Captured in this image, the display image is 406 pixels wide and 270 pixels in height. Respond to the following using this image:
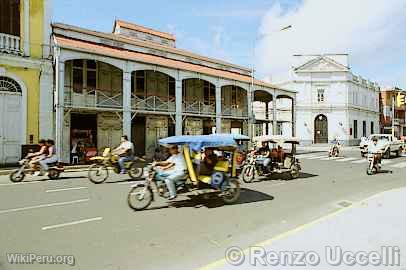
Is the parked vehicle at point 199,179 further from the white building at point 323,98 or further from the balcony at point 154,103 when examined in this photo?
the white building at point 323,98

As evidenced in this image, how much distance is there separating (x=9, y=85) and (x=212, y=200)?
1413 cm

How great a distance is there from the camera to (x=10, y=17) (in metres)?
18.3

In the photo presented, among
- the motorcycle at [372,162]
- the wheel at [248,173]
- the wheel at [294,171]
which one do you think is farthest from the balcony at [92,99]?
the motorcycle at [372,162]

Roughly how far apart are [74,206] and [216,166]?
13.1 feet

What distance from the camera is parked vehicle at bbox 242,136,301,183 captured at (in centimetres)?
1381

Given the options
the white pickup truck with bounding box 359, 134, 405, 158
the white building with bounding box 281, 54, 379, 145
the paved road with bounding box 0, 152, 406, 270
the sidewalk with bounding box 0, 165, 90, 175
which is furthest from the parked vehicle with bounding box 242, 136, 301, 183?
the white building with bounding box 281, 54, 379, 145

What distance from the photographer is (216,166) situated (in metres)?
9.98

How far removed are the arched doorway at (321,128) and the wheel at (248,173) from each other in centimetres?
3764

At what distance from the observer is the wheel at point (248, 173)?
13.6m

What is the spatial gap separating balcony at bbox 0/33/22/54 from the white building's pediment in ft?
127

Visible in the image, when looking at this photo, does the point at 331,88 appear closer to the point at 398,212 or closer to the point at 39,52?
the point at 39,52

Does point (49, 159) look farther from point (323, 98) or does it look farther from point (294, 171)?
point (323, 98)

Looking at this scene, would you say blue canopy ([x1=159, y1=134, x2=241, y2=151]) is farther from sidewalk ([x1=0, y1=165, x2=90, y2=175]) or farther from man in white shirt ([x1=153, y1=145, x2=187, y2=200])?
sidewalk ([x1=0, y1=165, x2=90, y2=175])

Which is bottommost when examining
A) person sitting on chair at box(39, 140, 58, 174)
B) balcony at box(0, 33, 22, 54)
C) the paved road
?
the paved road
